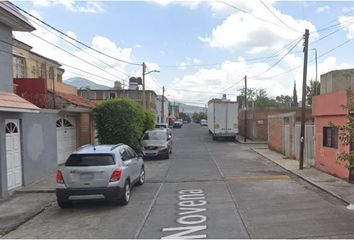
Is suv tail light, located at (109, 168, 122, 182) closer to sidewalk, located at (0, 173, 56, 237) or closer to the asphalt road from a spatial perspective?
the asphalt road

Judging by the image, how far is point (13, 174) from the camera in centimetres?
1467

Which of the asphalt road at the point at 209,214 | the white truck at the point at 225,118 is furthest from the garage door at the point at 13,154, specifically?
the white truck at the point at 225,118

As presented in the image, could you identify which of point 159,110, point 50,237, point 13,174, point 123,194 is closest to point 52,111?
point 13,174

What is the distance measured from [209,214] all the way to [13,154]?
7724 mm

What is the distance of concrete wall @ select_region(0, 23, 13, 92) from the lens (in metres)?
14.4

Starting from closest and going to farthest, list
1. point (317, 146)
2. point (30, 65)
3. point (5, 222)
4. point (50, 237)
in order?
Answer: point (50, 237)
point (5, 222)
point (317, 146)
point (30, 65)

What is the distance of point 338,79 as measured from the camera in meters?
17.7

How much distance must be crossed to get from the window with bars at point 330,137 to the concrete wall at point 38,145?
11245 millimetres

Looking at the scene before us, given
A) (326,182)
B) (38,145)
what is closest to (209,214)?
(326,182)

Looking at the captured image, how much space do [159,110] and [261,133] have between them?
5610cm

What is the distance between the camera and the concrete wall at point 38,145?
15.9m

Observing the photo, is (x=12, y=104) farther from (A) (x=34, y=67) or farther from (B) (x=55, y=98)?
(A) (x=34, y=67)

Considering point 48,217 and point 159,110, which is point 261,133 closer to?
point 48,217

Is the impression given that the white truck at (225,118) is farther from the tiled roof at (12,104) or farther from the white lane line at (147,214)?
the tiled roof at (12,104)
